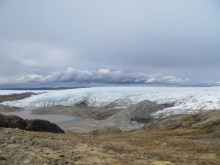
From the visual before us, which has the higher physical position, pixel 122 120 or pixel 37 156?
pixel 37 156

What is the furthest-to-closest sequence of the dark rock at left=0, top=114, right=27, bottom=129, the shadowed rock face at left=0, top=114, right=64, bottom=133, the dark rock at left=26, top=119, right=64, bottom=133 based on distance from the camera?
1. the dark rock at left=26, top=119, right=64, bottom=133
2. the shadowed rock face at left=0, top=114, right=64, bottom=133
3. the dark rock at left=0, top=114, right=27, bottom=129

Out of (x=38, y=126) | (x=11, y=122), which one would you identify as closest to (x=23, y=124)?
(x=11, y=122)

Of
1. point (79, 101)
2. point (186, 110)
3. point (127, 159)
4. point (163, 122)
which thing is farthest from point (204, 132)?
point (79, 101)

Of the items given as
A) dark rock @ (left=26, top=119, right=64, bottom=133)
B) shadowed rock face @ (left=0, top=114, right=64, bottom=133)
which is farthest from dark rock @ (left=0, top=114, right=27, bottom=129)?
dark rock @ (left=26, top=119, right=64, bottom=133)

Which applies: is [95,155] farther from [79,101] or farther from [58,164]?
[79,101]

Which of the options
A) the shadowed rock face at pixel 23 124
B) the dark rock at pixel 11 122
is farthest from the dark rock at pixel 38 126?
the dark rock at pixel 11 122

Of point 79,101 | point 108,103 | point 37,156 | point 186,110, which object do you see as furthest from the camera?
point 79,101

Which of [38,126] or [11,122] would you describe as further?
[38,126]

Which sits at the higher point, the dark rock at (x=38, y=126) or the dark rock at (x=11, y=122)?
the dark rock at (x=11, y=122)

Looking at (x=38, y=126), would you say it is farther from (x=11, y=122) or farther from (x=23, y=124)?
(x=11, y=122)

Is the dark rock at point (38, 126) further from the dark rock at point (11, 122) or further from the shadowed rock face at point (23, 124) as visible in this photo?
the dark rock at point (11, 122)

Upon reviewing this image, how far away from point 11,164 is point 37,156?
0.79 metres

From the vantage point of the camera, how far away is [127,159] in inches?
276

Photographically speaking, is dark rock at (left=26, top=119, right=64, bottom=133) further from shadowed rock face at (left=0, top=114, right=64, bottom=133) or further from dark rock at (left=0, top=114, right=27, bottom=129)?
dark rock at (left=0, top=114, right=27, bottom=129)
